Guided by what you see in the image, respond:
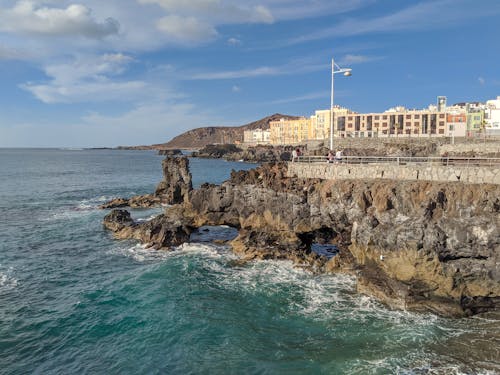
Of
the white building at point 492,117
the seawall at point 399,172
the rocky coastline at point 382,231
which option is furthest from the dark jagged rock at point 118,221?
the white building at point 492,117

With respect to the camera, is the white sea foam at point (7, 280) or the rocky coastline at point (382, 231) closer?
the rocky coastline at point (382, 231)

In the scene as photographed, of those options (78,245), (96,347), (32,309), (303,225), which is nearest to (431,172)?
(303,225)

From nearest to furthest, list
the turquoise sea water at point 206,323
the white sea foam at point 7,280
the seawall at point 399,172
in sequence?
the turquoise sea water at point 206,323 → the seawall at point 399,172 → the white sea foam at point 7,280

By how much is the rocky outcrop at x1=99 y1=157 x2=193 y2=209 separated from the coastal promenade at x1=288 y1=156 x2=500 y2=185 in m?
23.8

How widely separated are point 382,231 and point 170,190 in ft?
117

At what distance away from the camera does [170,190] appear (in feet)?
167

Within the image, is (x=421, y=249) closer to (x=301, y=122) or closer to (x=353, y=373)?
(x=353, y=373)

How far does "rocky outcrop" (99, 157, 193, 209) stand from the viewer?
48406 mm

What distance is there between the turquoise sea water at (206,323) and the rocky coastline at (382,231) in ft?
4.29

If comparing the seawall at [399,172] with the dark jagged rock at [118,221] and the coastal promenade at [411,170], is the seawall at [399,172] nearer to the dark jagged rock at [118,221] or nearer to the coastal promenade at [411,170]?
the coastal promenade at [411,170]

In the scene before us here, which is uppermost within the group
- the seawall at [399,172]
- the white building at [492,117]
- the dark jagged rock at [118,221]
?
the white building at [492,117]

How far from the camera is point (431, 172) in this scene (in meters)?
21.2

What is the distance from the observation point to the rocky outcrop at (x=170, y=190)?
48.4m

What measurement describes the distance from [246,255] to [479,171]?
1477 cm
